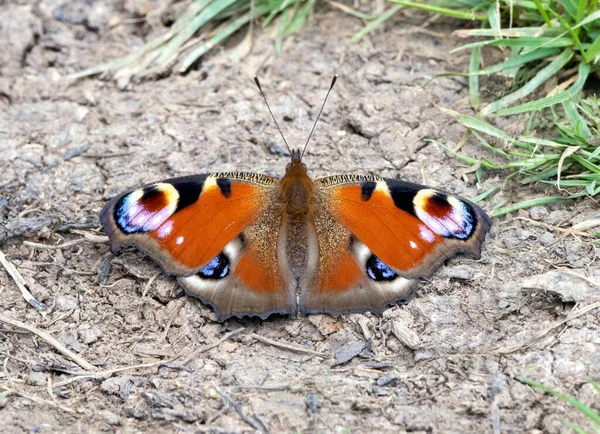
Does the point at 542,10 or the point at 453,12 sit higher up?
the point at 542,10

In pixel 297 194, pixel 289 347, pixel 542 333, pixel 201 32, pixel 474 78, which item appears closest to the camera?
pixel 542 333

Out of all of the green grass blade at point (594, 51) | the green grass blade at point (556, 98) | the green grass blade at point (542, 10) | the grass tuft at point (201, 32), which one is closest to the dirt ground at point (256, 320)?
the grass tuft at point (201, 32)

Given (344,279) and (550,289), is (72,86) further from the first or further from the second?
(550,289)

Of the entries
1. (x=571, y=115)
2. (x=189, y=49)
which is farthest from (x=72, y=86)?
(x=571, y=115)

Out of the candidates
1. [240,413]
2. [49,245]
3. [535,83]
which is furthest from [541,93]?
[49,245]

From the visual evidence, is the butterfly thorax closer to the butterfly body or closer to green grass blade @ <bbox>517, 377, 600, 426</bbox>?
the butterfly body

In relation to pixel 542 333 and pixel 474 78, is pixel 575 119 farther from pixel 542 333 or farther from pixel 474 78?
pixel 542 333

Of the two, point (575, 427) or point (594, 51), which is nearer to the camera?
point (575, 427)
